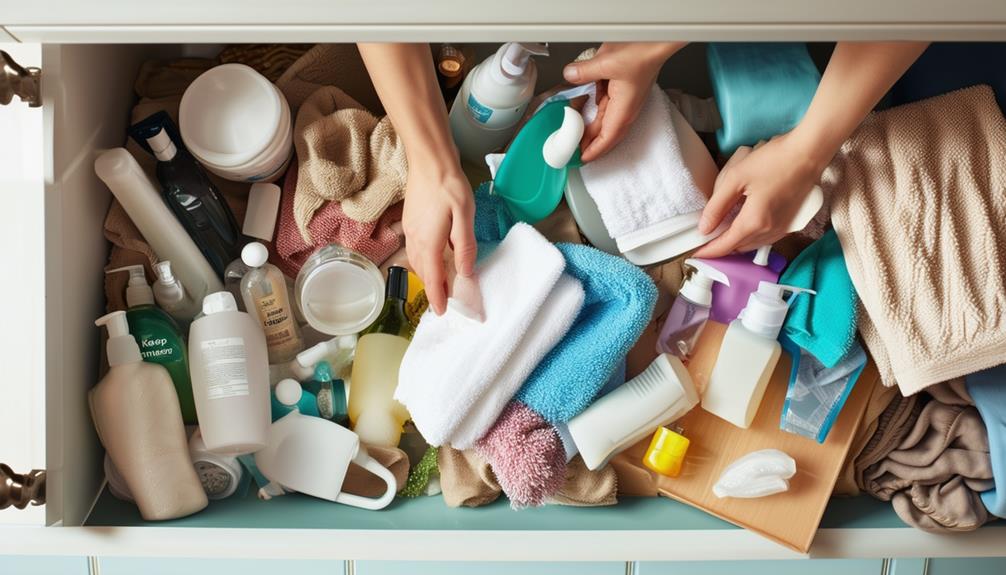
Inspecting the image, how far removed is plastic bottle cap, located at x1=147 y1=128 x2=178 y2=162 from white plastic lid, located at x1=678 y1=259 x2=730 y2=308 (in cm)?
55

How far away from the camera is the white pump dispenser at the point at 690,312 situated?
897mm

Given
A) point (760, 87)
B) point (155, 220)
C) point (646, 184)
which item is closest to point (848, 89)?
point (760, 87)

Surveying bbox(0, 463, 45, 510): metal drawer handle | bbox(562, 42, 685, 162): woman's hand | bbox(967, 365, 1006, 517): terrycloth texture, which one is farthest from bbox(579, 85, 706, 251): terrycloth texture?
bbox(0, 463, 45, 510): metal drawer handle

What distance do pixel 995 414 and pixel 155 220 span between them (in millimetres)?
879

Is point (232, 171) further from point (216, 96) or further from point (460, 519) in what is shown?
point (460, 519)

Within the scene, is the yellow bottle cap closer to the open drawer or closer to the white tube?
the open drawer

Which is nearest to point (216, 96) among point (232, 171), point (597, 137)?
point (232, 171)

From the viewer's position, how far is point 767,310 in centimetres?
86

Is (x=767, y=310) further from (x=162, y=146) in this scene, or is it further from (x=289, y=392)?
(x=162, y=146)

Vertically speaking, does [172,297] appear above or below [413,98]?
below

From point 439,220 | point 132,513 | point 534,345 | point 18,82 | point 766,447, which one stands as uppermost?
point 18,82

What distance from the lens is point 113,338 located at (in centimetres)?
86

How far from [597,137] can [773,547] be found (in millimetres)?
466

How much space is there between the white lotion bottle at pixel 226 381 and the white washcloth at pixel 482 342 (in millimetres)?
148
